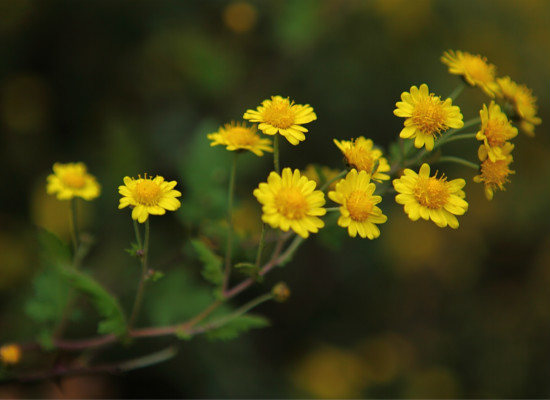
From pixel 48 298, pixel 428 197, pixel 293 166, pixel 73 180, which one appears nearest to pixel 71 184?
pixel 73 180

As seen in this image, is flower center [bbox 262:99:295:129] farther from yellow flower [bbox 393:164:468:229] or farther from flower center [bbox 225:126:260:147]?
yellow flower [bbox 393:164:468:229]

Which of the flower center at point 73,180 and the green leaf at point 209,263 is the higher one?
the flower center at point 73,180

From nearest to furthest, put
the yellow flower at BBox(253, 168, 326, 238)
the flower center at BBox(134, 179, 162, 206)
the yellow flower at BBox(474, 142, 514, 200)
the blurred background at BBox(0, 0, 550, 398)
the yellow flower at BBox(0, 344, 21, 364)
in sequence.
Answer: the yellow flower at BBox(253, 168, 326, 238) < the flower center at BBox(134, 179, 162, 206) < the yellow flower at BBox(474, 142, 514, 200) < the yellow flower at BBox(0, 344, 21, 364) < the blurred background at BBox(0, 0, 550, 398)

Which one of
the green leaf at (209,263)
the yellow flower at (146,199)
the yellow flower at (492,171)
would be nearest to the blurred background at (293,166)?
the green leaf at (209,263)

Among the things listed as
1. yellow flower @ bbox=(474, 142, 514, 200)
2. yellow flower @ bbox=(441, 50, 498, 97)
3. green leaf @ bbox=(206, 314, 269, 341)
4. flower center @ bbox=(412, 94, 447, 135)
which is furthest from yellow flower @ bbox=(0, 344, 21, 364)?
yellow flower @ bbox=(441, 50, 498, 97)

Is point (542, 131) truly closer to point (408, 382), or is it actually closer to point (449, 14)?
point (449, 14)

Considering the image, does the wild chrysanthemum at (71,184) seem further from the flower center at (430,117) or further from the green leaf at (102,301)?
the flower center at (430,117)
